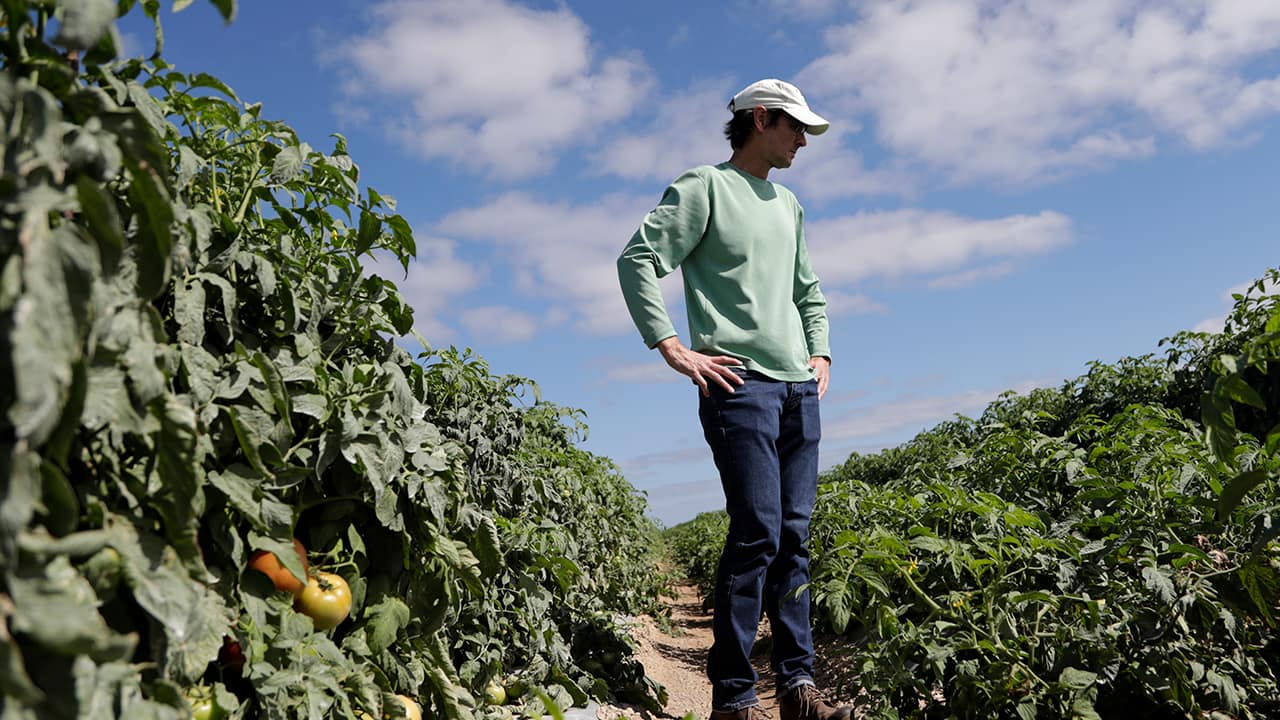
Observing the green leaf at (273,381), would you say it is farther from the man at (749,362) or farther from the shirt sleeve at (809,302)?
the shirt sleeve at (809,302)

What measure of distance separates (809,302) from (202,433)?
235cm

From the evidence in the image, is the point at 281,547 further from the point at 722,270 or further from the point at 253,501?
the point at 722,270

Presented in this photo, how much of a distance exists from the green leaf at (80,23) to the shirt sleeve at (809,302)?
258cm

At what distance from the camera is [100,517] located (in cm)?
118

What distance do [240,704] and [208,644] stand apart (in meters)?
0.24

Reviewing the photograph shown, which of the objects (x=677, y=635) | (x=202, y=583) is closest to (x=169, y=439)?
(x=202, y=583)

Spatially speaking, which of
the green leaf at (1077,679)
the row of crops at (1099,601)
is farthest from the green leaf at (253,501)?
the green leaf at (1077,679)

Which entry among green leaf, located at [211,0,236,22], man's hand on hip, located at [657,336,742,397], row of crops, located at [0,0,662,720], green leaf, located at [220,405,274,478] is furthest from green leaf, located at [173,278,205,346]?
man's hand on hip, located at [657,336,742,397]

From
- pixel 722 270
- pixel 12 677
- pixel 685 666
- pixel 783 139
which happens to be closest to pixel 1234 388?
pixel 12 677

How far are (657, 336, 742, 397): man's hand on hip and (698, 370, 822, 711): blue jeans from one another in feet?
0.11

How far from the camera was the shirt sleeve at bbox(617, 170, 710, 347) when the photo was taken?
2893 millimetres

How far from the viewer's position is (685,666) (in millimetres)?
5441

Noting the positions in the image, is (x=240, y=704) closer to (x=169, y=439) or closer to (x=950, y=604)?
(x=169, y=439)

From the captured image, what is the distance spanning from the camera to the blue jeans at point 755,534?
2777mm
